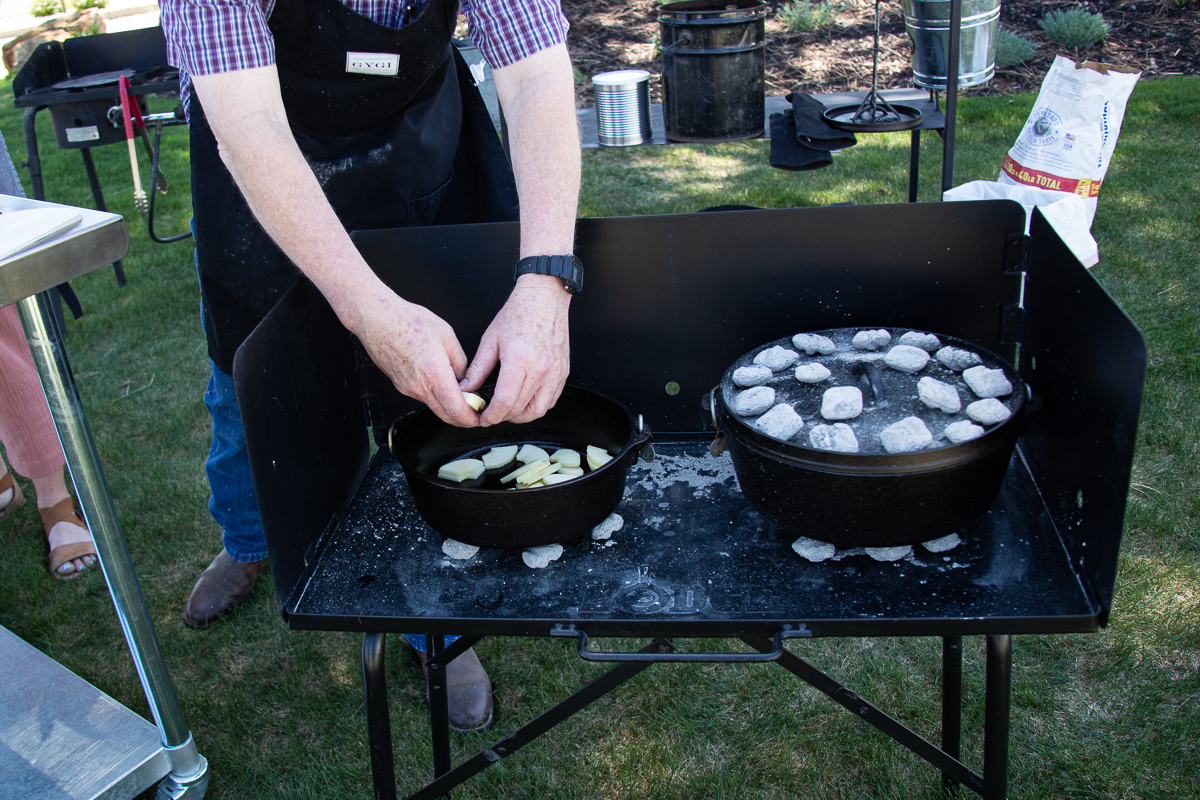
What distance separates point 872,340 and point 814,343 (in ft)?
0.32

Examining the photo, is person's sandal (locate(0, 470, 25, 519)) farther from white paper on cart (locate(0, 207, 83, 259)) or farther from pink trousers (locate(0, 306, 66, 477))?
white paper on cart (locate(0, 207, 83, 259))

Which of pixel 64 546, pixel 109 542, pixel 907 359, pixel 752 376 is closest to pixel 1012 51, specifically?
pixel 907 359

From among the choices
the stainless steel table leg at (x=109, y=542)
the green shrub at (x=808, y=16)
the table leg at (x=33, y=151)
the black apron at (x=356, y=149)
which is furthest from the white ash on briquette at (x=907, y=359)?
the green shrub at (x=808, y=16)

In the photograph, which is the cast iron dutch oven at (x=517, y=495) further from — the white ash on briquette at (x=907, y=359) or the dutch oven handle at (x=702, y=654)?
the white ash on briquette at (x=907, y=359)

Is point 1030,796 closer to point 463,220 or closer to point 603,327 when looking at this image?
point 603,327

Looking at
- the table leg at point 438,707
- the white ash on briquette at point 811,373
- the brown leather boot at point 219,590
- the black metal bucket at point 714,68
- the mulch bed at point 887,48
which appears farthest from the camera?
the mulch bed at point 887,48

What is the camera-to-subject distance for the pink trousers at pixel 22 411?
248cm

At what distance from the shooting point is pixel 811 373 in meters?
1.38

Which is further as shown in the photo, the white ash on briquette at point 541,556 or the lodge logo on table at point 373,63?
the lodge logo on table at point 373,63

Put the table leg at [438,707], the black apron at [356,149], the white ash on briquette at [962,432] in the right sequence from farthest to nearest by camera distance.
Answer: the table leg at [438,707] < the black apron at [356,149] < the white ash on briquette at [962,432]

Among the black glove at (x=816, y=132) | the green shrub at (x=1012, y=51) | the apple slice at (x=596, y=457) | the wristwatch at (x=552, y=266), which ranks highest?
the wristwatch at (x=552, y=266)

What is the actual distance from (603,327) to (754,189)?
11.3 feet

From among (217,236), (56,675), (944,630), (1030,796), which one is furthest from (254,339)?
(1030,796)

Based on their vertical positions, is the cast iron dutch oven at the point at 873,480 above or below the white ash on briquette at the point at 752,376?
below
